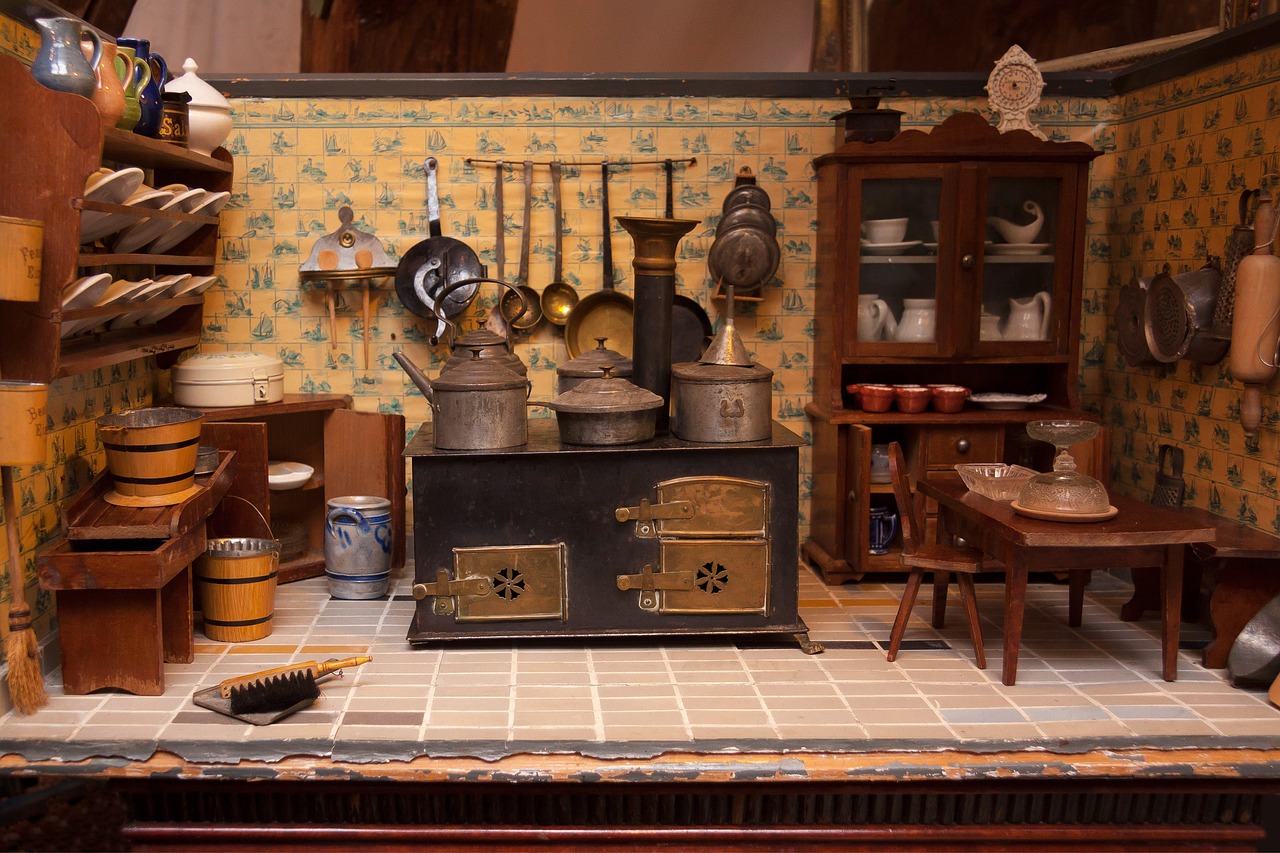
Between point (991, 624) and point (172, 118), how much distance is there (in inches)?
131

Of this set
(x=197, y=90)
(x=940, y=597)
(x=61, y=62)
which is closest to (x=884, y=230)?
(x=940, y=597)

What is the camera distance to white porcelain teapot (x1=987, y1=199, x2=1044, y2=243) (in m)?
4.34

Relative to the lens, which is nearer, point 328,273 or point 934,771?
point 934,771

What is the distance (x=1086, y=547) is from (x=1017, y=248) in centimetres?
155

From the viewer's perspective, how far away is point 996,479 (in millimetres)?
3633

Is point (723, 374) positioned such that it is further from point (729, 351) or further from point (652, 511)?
point (652, 511)

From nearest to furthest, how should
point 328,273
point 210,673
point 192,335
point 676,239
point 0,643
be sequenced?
point 0,643
point 210,673
point 676,239
point 192,335
point 328,273

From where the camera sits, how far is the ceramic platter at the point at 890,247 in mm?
4336

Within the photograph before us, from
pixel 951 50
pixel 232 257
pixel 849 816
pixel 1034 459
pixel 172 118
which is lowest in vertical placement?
pixel 849 816

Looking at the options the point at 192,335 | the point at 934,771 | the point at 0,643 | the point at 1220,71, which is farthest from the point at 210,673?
the point at 1220,71

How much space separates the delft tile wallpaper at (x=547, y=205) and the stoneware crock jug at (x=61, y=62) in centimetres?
155

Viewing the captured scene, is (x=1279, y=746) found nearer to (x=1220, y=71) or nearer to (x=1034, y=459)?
(x=1034, y=459)

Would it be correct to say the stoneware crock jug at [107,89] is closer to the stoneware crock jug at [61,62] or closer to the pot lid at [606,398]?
the stoneware crock jug at [61,62]

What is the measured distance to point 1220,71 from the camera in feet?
13.0
